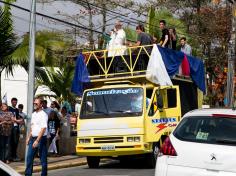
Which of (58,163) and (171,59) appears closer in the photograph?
(171,59)

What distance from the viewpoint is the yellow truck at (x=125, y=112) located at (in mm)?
15219

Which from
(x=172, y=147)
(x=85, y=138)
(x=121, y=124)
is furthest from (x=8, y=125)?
(x=172, y=147)

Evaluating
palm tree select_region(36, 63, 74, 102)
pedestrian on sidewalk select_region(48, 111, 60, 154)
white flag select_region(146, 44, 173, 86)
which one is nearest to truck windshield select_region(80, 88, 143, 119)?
white flag select_region(146, 44, 173, 86)

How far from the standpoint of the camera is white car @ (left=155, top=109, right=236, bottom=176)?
7598 mm

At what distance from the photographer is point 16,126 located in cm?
1686

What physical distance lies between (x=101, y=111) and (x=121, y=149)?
1225 millimetres

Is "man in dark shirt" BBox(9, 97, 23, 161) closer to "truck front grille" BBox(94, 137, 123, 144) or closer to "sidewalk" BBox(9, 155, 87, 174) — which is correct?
"sidewalk" BBox(9, 155, 87, 174)

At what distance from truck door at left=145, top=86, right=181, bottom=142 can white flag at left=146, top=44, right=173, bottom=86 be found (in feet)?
0.88

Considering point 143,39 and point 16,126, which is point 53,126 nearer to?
point 16,126

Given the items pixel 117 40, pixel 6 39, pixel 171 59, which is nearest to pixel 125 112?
pixel 171 59

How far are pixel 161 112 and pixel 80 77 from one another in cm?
273

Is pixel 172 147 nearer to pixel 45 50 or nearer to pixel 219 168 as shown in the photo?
pixel 219 168

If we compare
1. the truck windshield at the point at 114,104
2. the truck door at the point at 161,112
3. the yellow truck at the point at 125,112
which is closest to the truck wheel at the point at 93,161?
the yellow truck at the point at 125,112

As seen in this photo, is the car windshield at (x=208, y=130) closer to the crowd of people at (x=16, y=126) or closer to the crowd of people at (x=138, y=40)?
the crowd of people at (x=16, y=126)
